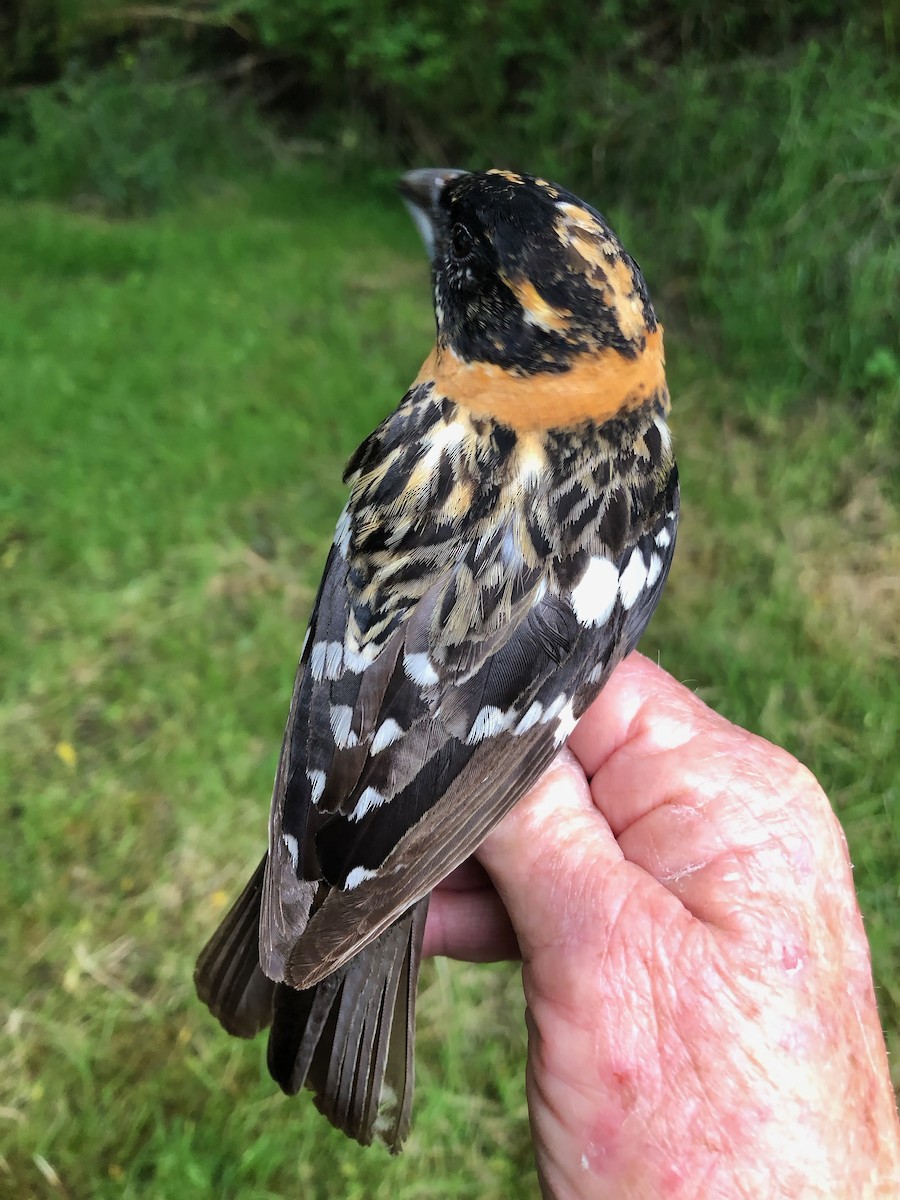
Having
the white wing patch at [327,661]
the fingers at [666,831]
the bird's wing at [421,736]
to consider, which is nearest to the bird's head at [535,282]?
the bird's wing at [421,736]

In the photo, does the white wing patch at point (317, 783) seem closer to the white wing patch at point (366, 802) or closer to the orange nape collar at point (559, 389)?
the white wing patch at point (366, 802)

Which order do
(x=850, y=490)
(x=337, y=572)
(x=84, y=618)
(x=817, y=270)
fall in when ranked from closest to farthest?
(x=337, y=572), (x=84, y=618), (x=850, y=490), (x=817, y=270)

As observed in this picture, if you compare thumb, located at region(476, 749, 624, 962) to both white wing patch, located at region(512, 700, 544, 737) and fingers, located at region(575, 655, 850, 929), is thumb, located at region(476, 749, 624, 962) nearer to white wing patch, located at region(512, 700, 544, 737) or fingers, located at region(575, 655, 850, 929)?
fingers, located at region(575, 655, 850, 929)

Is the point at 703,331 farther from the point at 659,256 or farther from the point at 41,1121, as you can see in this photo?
the point at 41,1121

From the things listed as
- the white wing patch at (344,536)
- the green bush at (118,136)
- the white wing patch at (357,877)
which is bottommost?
the white wing patch at (357,877)

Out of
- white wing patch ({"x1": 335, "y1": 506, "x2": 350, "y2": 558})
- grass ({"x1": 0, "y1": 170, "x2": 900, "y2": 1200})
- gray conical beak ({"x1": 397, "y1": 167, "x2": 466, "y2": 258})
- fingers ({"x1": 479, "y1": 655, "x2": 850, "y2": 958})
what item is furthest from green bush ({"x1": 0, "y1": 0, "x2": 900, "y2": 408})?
white wing patch ({"x1": 335, "y1": 506, "x2": 350, "y2": 558})

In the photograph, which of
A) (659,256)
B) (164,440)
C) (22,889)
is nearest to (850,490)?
(659,256)

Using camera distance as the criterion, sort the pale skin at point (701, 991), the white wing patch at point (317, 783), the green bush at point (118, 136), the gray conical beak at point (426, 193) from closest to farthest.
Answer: the pale skin at point (701, 991) → the white wing patch at point (317, 783) → the gray conical beak at point (426, 193) → the green bush at point (118, 136)
